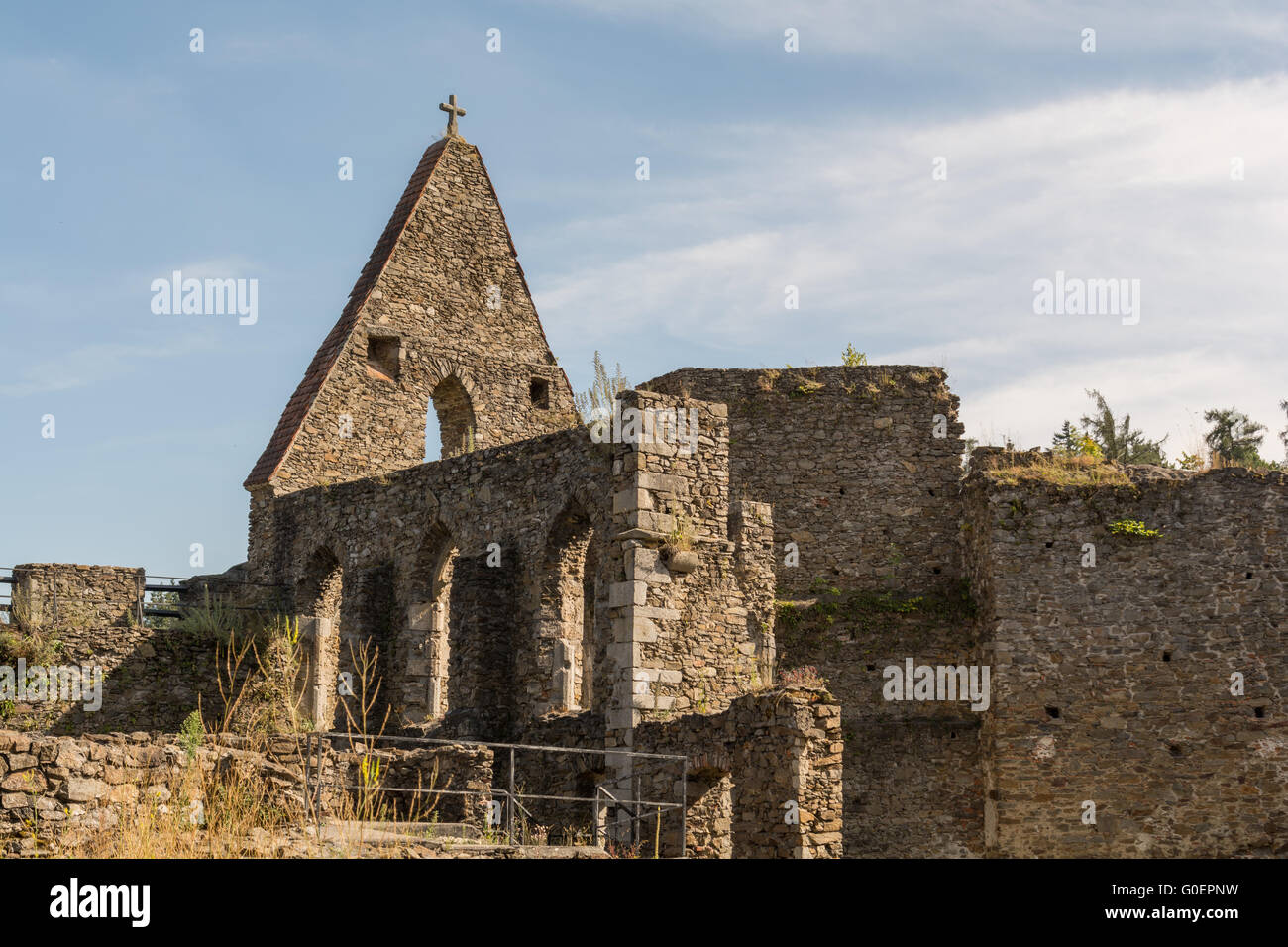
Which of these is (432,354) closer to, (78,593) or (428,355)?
(428,355)

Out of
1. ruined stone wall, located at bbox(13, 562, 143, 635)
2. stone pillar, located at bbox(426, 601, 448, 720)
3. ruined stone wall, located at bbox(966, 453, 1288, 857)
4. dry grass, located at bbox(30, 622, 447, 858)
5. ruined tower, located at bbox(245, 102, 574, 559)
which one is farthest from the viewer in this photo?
ruined tower, located at bbox(245, 102, 574, 559)

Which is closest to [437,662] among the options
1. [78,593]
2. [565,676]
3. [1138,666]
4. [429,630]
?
[429,630]

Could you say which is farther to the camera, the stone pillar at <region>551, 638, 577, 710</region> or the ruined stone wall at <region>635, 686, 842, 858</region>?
the stone pillar at <region>551, 638, 577, 710</region>

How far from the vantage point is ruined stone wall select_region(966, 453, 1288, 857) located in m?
19.7

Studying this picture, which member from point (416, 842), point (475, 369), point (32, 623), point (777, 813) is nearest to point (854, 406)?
point (475, 369)

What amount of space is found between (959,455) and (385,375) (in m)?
10.1

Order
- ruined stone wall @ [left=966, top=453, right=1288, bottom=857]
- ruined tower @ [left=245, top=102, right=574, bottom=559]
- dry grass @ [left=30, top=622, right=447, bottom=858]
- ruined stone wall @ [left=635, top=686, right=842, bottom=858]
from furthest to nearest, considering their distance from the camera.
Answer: ruined tower @ [left=245, top=102, right=574, bottom=559] → ruined stone wall @ [left=966, top=453, right=1288, bottom=857] → ruined stone wall @ [left=635, top=686, right=842, bottom=858] → dry grass @ [left=30, top=622, right=447, bottom=858]

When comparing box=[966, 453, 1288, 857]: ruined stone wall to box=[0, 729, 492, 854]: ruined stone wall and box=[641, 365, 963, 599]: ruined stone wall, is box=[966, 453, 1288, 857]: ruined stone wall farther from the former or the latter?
box=[0, 729, 492, 854]: ruined stone wall

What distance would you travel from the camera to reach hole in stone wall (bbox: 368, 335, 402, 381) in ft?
81.0

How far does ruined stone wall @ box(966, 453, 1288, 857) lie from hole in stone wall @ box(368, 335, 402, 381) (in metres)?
10.6

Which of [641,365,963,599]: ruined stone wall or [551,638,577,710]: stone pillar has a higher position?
[641,365,963,599]: ruined stone wall

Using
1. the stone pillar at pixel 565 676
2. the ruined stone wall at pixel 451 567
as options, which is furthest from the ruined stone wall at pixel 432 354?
the stone pillar at pixel 565 676

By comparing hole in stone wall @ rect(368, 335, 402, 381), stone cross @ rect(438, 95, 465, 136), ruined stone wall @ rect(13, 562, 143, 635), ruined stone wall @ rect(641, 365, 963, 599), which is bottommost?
ruined stone wall @ rect(13, 562, 143, 635)

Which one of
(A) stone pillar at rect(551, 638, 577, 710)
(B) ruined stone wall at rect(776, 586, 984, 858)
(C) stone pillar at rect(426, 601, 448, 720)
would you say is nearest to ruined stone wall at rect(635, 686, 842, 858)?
(A) stone pillar at rect(551, 638, 577, 710)
